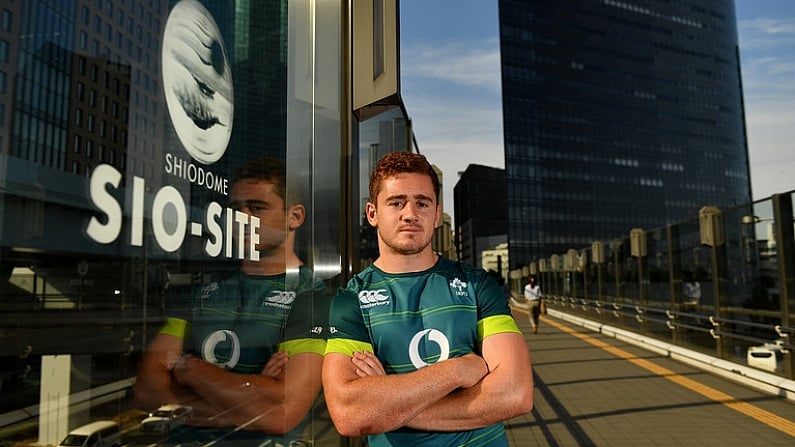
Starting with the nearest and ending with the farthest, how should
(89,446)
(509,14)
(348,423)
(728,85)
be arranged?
(89,446)
(348,423)
(509,14)
(728,85)

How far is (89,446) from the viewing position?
70cm

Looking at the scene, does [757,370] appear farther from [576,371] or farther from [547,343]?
[547,343]

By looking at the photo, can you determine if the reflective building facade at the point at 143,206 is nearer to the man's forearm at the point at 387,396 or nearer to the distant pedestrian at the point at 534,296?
the man's forearm at the point at 387,396

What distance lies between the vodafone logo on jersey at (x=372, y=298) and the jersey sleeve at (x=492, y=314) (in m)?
0.25

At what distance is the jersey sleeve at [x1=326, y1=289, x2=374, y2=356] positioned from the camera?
1487 mm

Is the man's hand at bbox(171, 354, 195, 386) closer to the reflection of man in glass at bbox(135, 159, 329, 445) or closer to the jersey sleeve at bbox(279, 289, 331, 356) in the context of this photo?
the reflection of man in glass at bbox(135, 159, 329, 445)

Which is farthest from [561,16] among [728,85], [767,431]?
[767,431]

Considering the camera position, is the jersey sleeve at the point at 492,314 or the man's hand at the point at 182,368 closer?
the man's hand at the point at 182,368

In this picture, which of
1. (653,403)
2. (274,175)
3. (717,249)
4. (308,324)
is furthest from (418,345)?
(717,249)

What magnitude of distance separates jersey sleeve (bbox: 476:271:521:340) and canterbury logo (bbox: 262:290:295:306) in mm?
488

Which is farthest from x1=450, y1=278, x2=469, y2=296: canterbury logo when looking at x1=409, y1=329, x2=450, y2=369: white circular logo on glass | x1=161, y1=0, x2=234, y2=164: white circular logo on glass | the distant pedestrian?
the distant pedestrian

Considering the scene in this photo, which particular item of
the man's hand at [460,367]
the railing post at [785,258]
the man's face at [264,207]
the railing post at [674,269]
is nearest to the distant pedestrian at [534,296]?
the railing post at [674,269]

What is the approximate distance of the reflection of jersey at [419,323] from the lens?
1486 mm

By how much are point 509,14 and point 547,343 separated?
3249 inches
